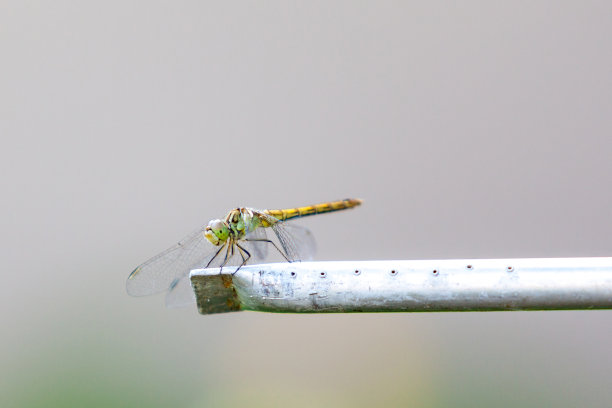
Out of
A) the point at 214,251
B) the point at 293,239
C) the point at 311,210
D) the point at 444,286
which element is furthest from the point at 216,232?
the point at 444,286

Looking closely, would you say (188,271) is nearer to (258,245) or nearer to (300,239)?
(258,245)

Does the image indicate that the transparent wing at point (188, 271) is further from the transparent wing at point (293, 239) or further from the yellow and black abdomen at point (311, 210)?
the yellow and black abdomen at point (311, 210)

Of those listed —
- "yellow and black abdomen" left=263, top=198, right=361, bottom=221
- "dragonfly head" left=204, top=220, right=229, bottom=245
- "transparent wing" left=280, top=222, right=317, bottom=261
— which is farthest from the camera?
"yellow and black abdomen" left=263, top=198, right=361, bottom=221

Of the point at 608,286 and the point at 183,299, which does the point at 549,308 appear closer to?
the point at 608,286

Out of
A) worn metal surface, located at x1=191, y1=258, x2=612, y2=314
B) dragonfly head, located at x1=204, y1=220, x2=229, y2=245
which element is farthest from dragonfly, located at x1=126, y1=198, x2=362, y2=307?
worn metal surface, located at x1=191, y1=258, x2=612, y2=314

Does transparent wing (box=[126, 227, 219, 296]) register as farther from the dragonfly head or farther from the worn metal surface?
the worn metal surface
